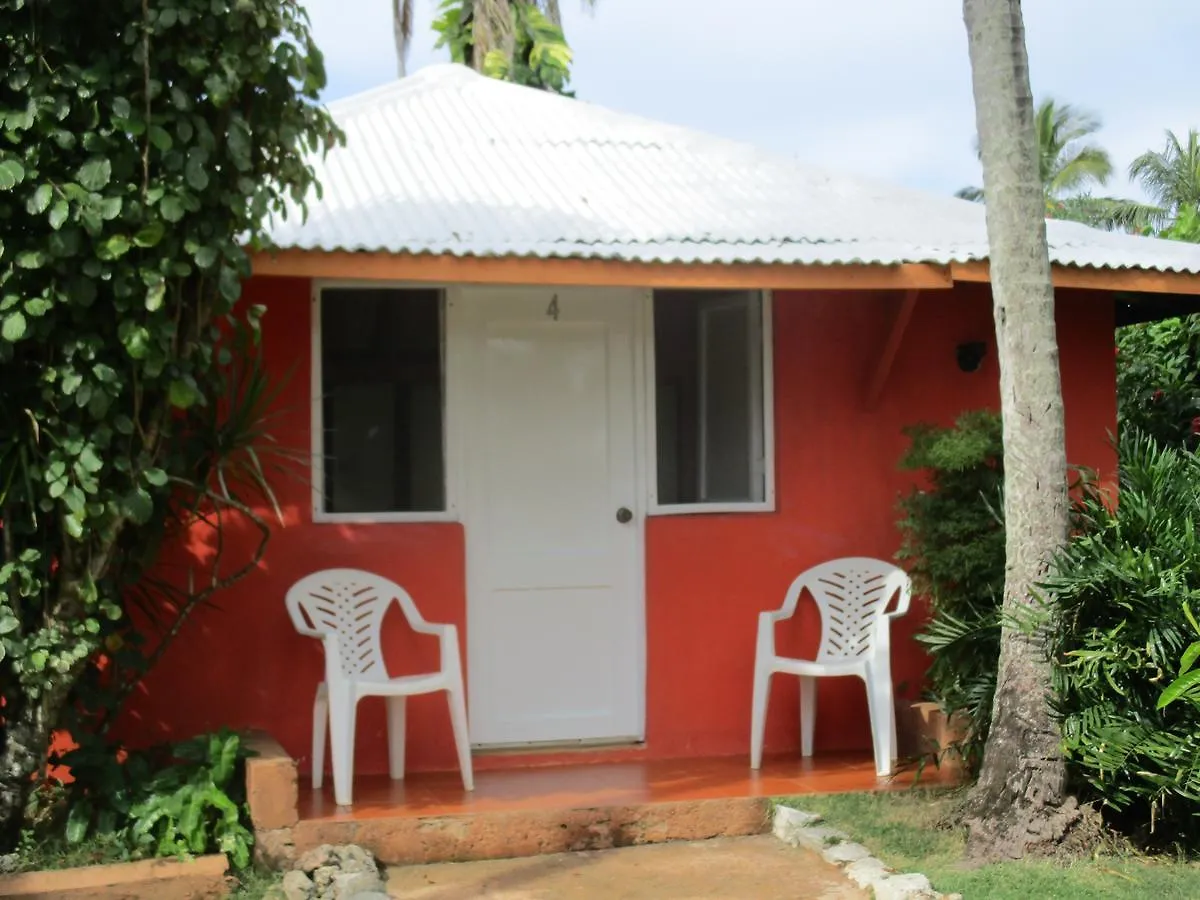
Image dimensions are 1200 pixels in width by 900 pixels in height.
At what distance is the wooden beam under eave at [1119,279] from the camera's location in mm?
6795

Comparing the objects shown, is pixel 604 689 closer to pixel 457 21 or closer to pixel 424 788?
pixel 424 788

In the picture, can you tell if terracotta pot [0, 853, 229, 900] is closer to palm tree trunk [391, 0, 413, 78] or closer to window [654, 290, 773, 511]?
window [654, 290, 773, 511]

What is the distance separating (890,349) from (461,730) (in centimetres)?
288

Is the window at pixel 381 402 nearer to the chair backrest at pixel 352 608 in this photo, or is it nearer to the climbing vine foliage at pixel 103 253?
the chair backrest at pixel 352 608

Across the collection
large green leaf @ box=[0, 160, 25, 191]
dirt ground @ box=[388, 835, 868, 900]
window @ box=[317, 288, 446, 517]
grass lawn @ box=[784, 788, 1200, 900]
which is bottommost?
dirt ground @ box=[388, 835, 868, 900]

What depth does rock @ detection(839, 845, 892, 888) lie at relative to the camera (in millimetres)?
5293

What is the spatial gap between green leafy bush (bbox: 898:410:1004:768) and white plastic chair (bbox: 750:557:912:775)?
25 cm

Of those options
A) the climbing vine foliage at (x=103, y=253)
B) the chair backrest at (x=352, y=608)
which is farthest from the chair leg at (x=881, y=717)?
the climbing vine foliage at (x=103, y=253)

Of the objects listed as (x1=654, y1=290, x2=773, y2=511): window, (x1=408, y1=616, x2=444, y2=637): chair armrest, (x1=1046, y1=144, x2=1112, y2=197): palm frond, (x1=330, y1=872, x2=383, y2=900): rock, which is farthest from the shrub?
(x1=1046, y1=144, x2=1112, y2=197): palm frond

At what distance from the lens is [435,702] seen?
695 centimetres

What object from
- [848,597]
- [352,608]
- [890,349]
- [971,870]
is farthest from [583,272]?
[971,870]

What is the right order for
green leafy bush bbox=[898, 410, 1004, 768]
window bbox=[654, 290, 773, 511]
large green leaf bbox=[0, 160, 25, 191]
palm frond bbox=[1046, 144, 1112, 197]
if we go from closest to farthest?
large green leaf bbox=[0, 160, 25, 191], green leafy bush bbox=[898, 410, 1004, 768], window bbox=[654, 290, 773, 511], palm frond bbox=[1046, 144, 1112, 197]

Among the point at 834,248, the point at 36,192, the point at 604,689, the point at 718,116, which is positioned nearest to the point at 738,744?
the point at 604,689

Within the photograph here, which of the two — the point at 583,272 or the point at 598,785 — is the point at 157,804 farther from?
the point at 583,272
